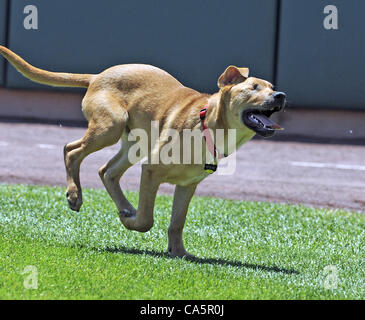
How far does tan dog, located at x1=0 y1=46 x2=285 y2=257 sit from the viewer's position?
5.85 m

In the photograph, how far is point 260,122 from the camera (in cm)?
577

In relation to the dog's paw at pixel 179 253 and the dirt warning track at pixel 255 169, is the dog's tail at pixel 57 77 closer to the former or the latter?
the dog's paw at pixel 179 253

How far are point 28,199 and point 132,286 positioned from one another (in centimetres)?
361

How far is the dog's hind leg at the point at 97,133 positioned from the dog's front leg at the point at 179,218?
0.70 metres

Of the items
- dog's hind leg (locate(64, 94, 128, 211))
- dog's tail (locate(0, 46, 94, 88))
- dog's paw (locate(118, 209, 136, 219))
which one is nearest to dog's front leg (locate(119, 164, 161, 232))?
dog's paw (locate(118, 209, 136, 219))

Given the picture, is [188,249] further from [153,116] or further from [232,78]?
[232,78]

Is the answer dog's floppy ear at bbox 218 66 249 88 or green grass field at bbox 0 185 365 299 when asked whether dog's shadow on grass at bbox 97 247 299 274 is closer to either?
green grass field at bbox 0 185 365 299

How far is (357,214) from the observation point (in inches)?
362

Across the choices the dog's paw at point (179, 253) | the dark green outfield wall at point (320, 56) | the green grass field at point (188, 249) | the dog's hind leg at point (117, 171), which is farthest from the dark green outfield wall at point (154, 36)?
the dog's paw at point (179, 253)

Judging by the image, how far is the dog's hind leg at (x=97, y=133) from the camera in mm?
6516

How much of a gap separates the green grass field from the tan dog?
41cm

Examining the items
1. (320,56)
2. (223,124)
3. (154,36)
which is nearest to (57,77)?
(223,124)

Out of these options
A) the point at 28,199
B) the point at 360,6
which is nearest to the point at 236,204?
the point at 28,199
